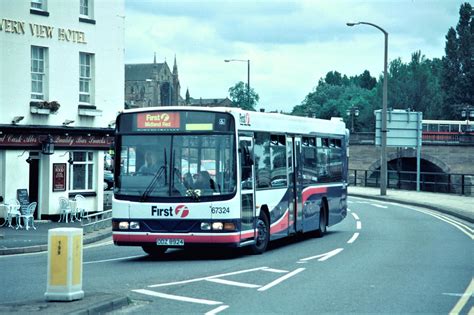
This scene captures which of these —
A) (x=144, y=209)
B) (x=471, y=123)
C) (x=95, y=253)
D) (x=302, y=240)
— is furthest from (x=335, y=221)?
(x=471, y=123)

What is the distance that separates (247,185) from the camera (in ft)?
60.0

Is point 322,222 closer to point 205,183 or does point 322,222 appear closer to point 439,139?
point 205,183

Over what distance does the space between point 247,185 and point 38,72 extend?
15703 millimetres

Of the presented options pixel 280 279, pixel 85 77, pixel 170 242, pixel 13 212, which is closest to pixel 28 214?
pixel 13 212

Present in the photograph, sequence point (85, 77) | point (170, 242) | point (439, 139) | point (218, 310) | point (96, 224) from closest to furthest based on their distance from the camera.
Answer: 1. point (218, 310)
2. point (170, 242)
3. point (96, 224)
4. point (85, 77)
5. point (439, 139)

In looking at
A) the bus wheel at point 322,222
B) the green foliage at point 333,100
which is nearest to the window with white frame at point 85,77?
the bus wheel at point 322,222

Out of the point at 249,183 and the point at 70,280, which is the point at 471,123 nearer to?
the point at 249,183

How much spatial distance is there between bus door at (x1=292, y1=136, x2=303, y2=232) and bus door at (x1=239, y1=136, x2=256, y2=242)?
2915mm

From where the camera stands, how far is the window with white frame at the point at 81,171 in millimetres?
33562

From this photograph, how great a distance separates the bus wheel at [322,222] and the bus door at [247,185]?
227 inches

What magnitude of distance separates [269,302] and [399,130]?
37036mm

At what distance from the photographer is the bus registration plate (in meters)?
17.8

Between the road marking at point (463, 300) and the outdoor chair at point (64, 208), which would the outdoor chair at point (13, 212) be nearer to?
the outdoor chair at point (64, 208)

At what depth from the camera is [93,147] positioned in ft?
112
